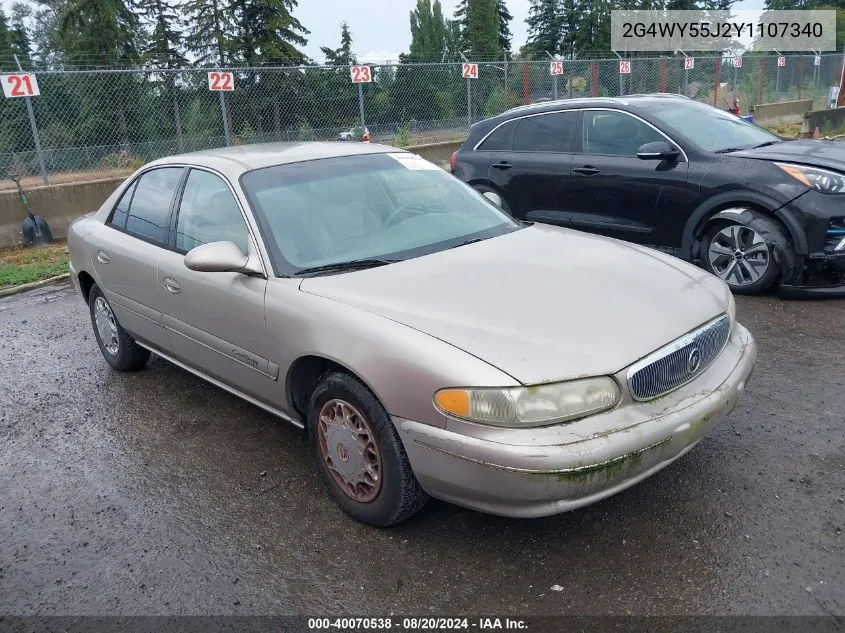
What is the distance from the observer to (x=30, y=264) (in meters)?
8.90

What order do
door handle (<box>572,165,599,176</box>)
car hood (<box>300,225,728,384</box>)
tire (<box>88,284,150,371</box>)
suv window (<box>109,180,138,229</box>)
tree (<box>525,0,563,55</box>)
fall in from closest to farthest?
car hood (<box>300,225,728,384</box>)
suv window (<box>109,180,138,229</box>)
tire (<box>88,284,150,371</box>)
door handle (<box>572,165,599,176</box>)
tree (<box>525,0,563,55</box>)

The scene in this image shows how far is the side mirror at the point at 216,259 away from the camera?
10.9 feet

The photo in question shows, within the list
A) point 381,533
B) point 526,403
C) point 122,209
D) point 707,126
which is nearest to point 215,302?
point 381,533

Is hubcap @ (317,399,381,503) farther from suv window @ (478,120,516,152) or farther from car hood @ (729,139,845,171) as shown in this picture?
suv window @ (478,120,516,152)

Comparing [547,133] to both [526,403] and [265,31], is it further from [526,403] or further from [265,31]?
[265,31]

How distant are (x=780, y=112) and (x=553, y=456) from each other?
80.5 ft

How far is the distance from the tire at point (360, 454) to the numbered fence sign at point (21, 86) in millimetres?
9162

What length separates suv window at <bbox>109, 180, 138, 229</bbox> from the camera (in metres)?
4.72

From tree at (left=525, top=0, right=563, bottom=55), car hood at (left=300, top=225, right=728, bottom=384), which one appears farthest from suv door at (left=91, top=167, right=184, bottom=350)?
tree at (left=525, top=0, right=563, bottom=55)

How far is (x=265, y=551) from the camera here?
3.00 m

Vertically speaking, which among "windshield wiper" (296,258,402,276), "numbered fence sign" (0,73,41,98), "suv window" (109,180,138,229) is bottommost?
"windshield wiper" (296,258,402,276)

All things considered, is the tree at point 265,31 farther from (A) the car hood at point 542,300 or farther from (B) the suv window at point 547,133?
(A) the car hood at point 542,300

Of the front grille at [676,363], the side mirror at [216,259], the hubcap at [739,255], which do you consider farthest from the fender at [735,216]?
the side mirror at [216,259]

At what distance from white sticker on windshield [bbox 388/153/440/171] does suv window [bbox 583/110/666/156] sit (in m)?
2.80
